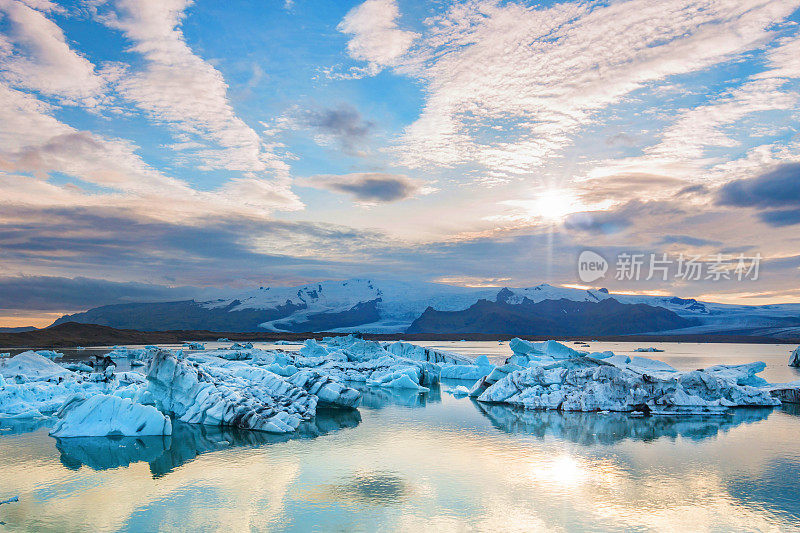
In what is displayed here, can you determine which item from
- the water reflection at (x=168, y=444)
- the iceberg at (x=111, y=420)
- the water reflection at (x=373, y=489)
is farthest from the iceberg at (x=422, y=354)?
the water reflection at (x=373, y=489)

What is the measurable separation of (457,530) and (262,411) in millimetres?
10339

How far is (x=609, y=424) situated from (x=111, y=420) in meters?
16.4

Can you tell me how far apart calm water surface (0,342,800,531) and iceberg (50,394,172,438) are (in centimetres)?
51

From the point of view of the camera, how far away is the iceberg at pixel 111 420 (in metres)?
15.5

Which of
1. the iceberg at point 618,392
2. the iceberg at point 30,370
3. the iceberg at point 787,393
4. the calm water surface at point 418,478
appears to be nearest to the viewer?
the calm water surface at point 418,478

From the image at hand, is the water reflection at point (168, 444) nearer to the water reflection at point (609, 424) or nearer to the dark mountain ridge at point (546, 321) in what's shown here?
the water reflection at point (609, 424)

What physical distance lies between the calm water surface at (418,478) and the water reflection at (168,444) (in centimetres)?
7

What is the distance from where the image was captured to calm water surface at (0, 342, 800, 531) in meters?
8.62

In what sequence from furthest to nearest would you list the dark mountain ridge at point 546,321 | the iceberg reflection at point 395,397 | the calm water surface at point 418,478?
1. the dark mountain ridge at point 546,321
2. the iceberg reflection at point 395,397
3. the calm water surface at point 418,478

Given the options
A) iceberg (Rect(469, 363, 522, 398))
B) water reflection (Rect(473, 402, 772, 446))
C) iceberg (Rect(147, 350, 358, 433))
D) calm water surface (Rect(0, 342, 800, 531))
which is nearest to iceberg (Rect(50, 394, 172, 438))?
calm water surface (Rect(0, 342, 800, 531))

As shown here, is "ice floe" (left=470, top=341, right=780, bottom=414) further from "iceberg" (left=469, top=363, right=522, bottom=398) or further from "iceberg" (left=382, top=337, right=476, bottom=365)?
"iceberg" (left=382, top=337, right=476, bottom=365)

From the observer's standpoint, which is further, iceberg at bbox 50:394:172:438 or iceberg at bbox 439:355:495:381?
iceberg at bbox 439:355:495:381

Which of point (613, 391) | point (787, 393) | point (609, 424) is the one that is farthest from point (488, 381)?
point (787, 393)

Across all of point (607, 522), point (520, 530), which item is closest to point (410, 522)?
point (520, 530)
